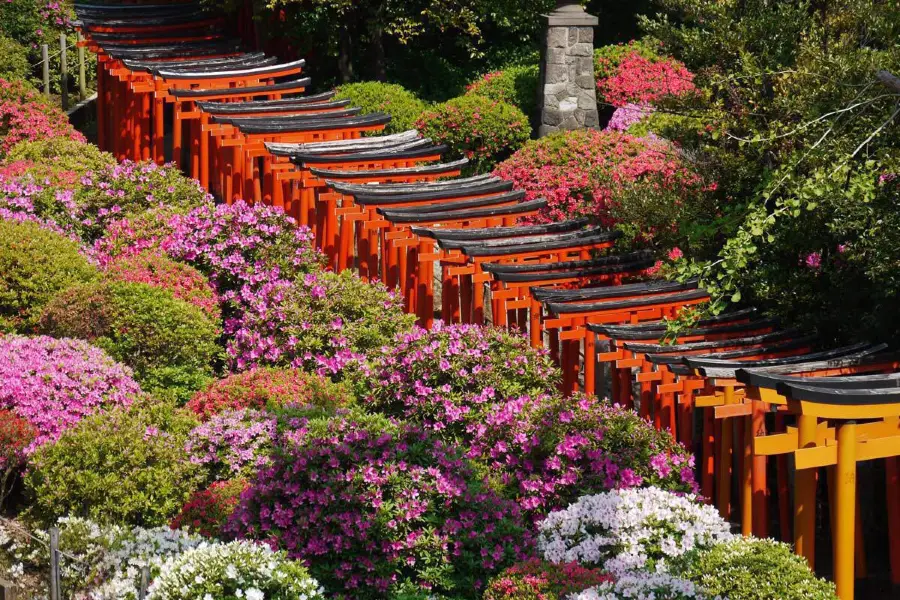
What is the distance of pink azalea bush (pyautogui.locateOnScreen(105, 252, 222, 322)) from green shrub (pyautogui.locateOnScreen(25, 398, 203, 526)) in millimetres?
3372

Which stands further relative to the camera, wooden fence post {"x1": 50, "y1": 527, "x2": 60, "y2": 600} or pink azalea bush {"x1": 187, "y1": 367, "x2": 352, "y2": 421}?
pink azalea bush {"x1": 187, "y1": 367, "x2": 352, "y2": 421}

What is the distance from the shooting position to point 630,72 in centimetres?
2427

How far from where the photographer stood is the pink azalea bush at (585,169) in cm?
1783

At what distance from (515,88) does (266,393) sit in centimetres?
1312

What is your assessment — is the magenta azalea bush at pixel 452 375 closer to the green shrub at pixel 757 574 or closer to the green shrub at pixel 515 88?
the green shrub at pixel 757 574

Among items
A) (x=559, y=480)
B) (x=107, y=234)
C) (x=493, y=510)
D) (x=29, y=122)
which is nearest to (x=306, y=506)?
(x=493, y=510)

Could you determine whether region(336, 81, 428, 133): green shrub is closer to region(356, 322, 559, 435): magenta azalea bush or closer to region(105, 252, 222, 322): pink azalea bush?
region(105, 252, 222, 322): pink azalea bush

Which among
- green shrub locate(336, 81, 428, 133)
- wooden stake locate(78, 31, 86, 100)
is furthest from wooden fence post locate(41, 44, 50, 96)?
green shrub locate(336, 81, 428, 133)

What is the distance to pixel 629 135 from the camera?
20062 millimetres

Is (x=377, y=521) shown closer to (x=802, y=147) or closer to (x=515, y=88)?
(x=802, y=147)

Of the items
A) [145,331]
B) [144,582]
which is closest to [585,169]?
[145,331]

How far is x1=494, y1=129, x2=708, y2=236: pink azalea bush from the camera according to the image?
17828 millimetres

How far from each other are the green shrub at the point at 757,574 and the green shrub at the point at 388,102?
48.5ft

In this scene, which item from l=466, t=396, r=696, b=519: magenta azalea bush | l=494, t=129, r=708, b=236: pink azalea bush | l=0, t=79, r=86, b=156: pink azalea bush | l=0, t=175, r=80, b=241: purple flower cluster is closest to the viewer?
l=466, t=396, r=696, b=519: magenta azalea bush
